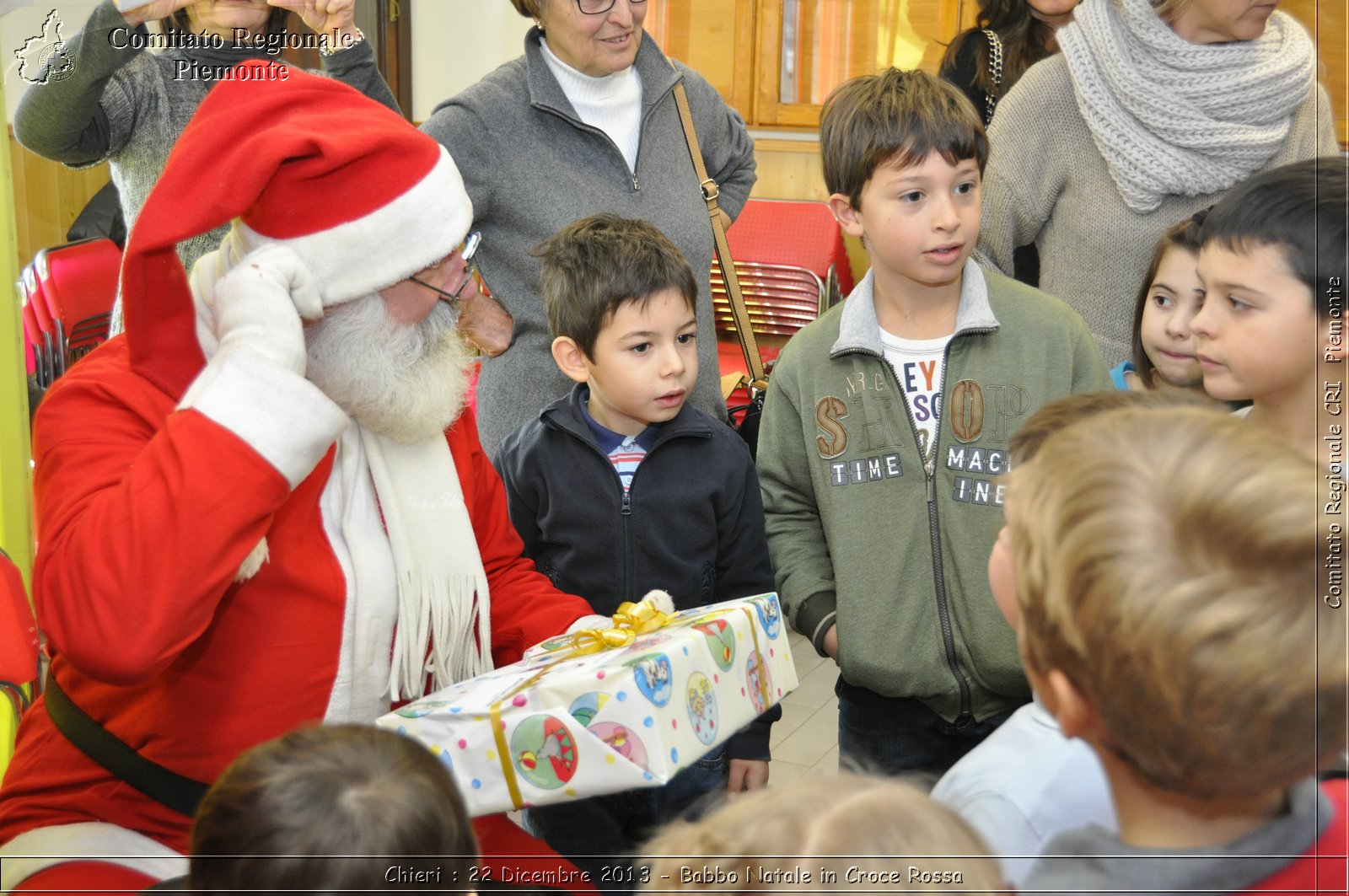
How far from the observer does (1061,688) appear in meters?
1.00

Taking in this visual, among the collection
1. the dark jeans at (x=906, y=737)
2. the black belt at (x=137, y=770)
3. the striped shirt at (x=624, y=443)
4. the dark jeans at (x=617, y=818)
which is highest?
the striped shirt at (x=624, y=443)

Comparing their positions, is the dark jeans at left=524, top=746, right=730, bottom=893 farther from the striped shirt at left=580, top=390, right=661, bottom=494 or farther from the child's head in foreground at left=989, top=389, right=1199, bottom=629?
the child's head in foreground at left=989, top=389, right=1199, bottom=629

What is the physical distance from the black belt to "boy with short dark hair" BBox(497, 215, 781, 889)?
2.29 feet

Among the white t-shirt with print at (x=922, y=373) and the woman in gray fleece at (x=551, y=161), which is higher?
the woman in gray fleece at (x=551, y=161)

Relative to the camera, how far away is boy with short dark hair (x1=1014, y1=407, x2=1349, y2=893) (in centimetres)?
89

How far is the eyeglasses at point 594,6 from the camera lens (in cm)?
262

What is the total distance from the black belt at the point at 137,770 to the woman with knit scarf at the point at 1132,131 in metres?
1.95

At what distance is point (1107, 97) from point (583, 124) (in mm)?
1162

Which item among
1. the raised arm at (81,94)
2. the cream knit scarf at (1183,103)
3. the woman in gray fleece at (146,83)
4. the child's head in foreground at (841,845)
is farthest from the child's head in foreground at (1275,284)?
the raised arm at (81,94)

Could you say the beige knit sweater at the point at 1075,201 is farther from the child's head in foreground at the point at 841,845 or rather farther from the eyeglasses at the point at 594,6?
the child's head in foreground at the point at 841,845

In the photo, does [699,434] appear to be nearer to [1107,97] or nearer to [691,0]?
[1107,97]

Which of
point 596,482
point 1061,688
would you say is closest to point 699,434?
point 596,482

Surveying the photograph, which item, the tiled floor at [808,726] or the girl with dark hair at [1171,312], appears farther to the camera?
the tiled floor at [808,726]

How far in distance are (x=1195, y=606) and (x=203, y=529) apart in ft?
3.60
